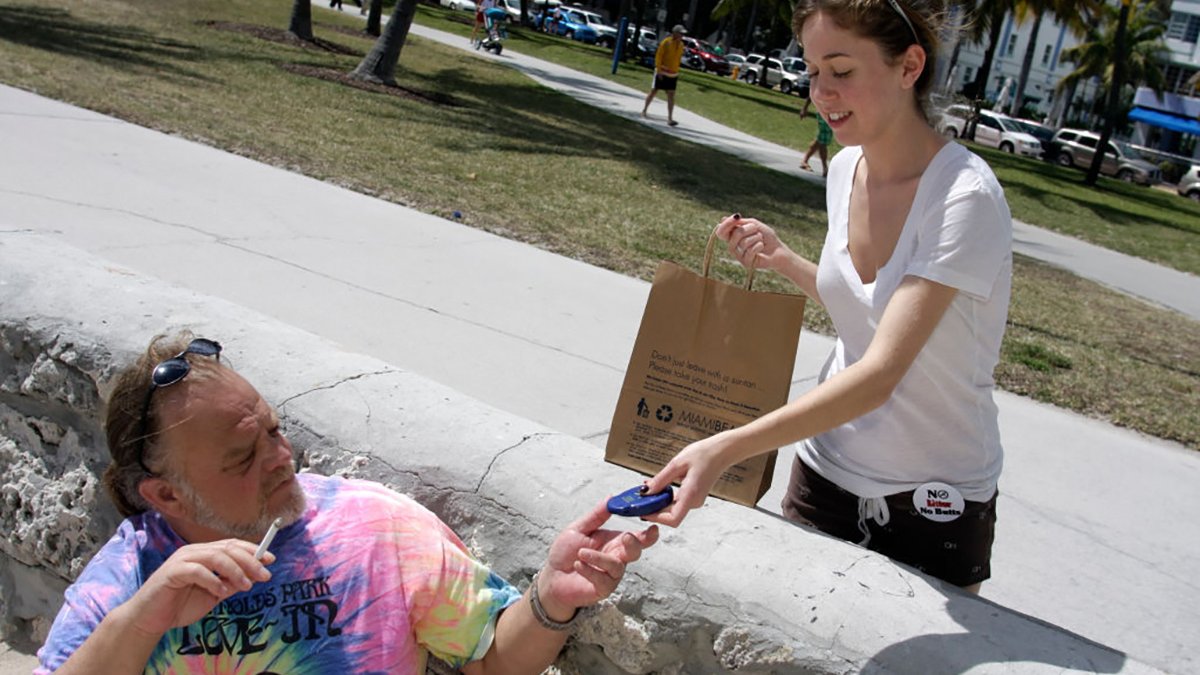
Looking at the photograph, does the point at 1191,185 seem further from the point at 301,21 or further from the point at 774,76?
the point at 301,21

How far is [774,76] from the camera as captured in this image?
153ft

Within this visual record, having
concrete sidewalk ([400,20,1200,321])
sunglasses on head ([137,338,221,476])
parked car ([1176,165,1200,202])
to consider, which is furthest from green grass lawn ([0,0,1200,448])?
parked car ([1176,165,1200,202])

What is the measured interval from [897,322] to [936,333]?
15cm

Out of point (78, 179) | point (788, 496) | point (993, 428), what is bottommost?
point (78, 179)

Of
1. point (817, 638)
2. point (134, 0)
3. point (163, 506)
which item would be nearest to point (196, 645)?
point (163, 506)

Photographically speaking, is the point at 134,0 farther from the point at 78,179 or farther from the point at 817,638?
the point at 817,638

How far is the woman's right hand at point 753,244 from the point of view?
7.91ft

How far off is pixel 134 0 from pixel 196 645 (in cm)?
2404

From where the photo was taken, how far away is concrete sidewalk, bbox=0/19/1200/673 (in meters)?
3.71

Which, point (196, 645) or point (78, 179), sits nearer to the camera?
point (196, 645)

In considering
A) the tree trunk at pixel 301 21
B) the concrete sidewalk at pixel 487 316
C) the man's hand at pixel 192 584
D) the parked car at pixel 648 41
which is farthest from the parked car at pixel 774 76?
the man's hand at pixel 192 584

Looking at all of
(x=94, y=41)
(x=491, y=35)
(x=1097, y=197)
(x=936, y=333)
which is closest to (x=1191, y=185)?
(x=1097, y=197)

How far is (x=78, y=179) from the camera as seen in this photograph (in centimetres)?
689

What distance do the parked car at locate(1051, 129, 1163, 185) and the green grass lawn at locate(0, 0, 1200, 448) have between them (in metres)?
21.8
